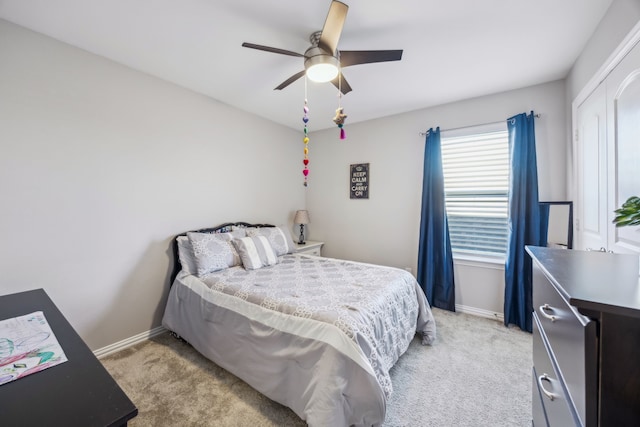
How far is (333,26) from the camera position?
1.56 m

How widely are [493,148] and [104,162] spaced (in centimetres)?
394

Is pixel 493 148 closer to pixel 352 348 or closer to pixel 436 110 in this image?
pixel 436 110

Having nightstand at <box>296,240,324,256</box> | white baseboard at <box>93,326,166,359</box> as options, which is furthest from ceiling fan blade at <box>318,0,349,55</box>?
white baseboard at <box>93,326,166,359</box>

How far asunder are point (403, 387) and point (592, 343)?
1.60 meters

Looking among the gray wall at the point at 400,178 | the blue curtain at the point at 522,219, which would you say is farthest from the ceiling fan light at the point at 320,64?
the blue curtain at the point at 522,219

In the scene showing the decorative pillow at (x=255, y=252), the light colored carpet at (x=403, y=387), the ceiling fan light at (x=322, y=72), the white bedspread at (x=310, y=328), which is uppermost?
the ceiling fan light at (x=322, y=72)

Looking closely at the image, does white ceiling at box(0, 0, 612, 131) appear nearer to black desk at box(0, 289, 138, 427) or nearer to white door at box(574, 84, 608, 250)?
white door at box(574, 84, 608, 250)

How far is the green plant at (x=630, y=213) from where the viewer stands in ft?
2.48

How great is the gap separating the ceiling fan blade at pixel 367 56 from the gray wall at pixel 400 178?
126cm

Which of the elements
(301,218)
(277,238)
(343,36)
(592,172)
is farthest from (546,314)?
(301,218)

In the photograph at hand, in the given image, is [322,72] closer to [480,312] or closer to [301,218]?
[301,218]

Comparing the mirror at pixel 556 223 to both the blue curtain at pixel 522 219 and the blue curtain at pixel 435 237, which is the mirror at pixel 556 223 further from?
the blue curtain at pixel 435 237

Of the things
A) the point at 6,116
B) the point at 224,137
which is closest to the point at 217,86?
the point at 224,137

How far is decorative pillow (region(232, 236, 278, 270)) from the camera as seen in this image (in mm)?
2729
